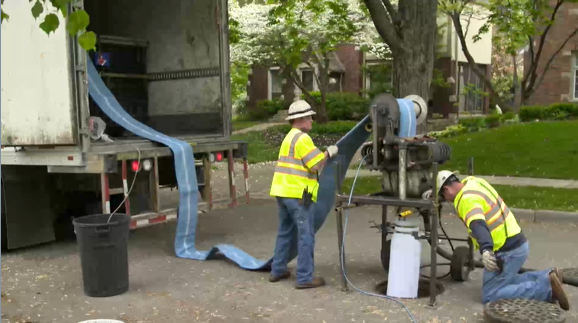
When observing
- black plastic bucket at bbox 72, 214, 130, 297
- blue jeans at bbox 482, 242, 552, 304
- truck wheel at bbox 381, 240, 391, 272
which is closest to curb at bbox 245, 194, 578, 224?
truck wheel at bbox 381, 240, 391, 272

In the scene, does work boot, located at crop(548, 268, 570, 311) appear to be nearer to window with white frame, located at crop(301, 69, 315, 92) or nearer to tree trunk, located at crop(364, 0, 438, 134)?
tree trunk, located at crop(364, 0, 438, 134)

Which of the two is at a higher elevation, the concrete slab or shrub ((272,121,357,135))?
shrub ((272,121,357,135))

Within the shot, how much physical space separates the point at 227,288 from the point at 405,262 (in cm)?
167

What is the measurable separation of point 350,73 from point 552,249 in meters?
22.5

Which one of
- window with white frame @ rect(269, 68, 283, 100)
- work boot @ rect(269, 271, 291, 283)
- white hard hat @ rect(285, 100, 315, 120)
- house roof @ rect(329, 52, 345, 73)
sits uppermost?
house roof @ rect(329, 52, 345, 73)

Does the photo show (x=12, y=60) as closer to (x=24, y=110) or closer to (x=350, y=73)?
(x=24, y=110)

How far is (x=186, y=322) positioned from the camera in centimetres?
485

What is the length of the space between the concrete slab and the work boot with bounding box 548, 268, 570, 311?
0.13m

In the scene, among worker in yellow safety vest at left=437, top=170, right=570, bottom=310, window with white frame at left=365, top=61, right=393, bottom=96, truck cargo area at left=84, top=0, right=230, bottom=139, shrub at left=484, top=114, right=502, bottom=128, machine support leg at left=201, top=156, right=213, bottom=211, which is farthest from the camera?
window with white frame at left=365, top=61, right=393, bottom=96

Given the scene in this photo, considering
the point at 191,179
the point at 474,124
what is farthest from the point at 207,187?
the point at 474,124

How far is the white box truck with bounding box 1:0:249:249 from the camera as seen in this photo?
20.3ft

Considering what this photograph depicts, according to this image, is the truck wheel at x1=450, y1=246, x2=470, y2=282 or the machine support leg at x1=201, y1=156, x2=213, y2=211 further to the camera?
the machine support leg at x1=201, y1=156, x2=213, y2=211

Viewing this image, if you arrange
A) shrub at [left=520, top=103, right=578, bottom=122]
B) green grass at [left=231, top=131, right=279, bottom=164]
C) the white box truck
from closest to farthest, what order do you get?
the white box truck
green grass at [left=231, top=131, right=279, bottom=164]
shrub at [left=520, top=103, right=578, bottom=122]

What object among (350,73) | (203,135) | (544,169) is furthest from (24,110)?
(350,73)
